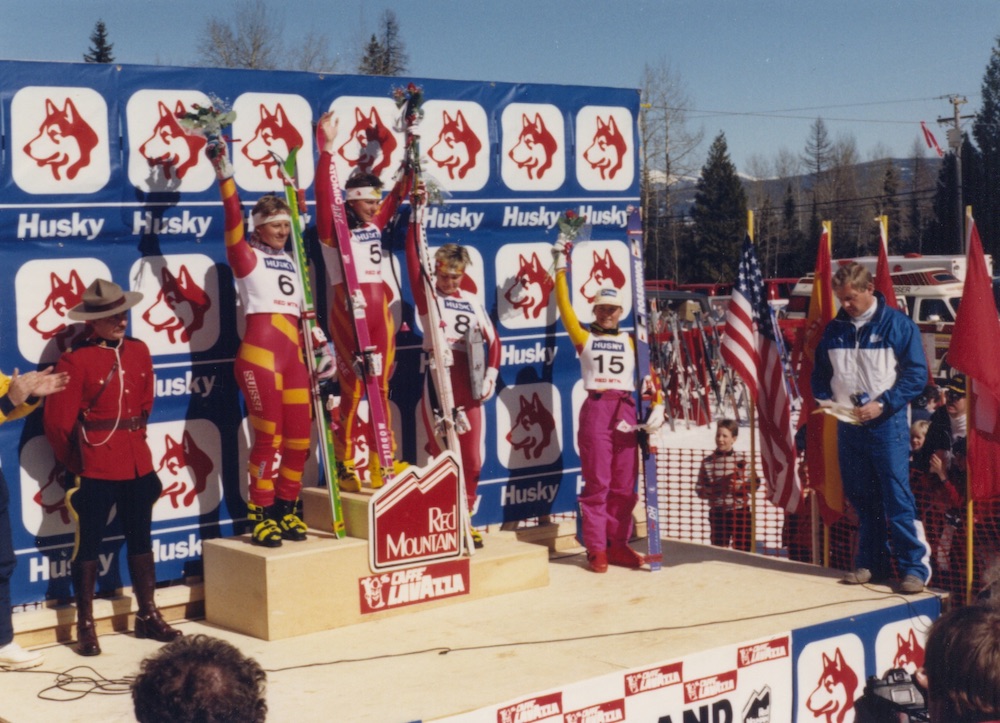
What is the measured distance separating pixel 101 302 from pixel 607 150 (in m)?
3.84

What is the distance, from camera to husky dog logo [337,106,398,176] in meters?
7.21

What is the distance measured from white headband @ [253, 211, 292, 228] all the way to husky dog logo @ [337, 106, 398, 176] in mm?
831

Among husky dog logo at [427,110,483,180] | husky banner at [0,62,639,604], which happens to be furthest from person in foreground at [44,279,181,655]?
husky dog logo at [427,110,483,180]

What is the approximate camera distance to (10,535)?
5598 mm

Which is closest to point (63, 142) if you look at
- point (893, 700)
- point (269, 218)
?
point (269, 218)

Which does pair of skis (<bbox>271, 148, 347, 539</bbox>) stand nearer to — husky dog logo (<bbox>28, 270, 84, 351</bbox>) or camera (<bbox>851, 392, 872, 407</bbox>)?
husky dog logo (<bbox>28, 270, 84, 351</bbox>)

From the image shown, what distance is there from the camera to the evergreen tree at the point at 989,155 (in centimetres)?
4606

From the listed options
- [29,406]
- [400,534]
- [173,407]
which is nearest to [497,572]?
[400,534]

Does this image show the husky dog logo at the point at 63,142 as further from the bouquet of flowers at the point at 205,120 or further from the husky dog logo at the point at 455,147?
the husky dog logo at the point at 455,147

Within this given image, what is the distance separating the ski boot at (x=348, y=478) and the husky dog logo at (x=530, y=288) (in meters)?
1.66

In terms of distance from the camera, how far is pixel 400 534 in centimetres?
649

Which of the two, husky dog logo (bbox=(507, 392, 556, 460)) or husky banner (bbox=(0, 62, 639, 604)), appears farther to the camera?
husky dog logo (bbox=(507, 392, 556, 460))

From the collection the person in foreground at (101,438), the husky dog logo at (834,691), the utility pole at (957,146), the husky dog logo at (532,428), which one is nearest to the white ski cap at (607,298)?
the husky dog logo at (532,428)

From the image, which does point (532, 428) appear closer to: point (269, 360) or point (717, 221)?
point (269, 360)
